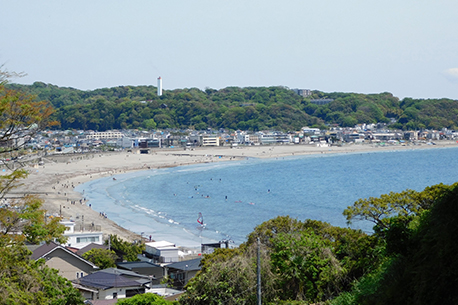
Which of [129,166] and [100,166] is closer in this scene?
[100,166]

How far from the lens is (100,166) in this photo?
58438 millimetres

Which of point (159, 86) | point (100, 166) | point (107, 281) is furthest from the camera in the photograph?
point (159, 86)

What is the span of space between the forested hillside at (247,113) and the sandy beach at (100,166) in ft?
80.9

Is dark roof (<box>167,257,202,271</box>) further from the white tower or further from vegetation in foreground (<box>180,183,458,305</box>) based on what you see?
the white tower

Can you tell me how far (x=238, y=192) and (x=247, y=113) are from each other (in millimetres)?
86952

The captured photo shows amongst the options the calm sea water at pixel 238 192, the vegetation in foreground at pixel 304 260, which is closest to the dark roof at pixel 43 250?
the vegetation in foreground at pixel 304 260

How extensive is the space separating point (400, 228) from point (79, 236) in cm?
1397

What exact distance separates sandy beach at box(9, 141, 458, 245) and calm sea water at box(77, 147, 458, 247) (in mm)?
1433

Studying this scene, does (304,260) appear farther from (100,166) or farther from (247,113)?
(247,113)

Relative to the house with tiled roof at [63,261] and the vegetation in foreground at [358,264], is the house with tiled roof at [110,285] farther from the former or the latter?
the vegetation in foreground at [358,264]

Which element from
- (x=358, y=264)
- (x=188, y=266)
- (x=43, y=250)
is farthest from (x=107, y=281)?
(x=358, y=264)

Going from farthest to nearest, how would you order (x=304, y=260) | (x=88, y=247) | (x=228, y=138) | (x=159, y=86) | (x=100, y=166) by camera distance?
1. (x=159, y=86)
2. (x=228, y=138)
3. (x=100, y=166)
4. (x=88, y=247)
5. (x=304, y=260)

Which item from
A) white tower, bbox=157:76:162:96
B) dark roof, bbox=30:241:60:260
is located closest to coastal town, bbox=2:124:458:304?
dark roof, bbox=30:241:60:260

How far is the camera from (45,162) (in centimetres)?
6253
